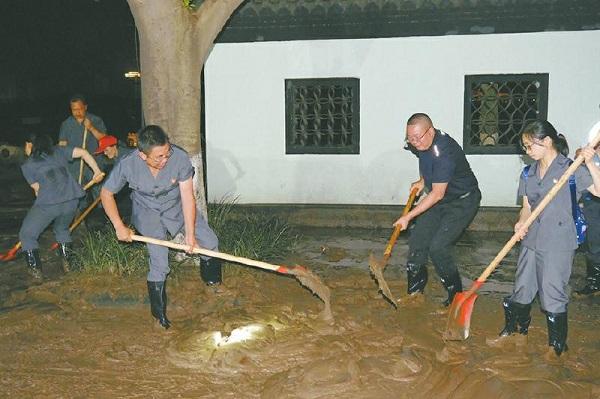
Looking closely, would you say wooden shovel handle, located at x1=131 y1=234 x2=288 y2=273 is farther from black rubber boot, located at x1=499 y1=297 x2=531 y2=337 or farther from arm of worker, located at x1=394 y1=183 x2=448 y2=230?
black rubber boot, located at x1=499 y1=297 x2=531 y2=337

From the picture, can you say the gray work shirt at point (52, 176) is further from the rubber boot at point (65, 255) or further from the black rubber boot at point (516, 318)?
the black rubber boot at point (516, 318)

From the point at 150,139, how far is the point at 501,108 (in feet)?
23.0

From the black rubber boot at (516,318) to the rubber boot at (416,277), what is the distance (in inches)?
49.4

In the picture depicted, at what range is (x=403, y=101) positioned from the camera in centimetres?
1061

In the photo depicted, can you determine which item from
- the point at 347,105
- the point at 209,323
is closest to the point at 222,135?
the point at 347,105

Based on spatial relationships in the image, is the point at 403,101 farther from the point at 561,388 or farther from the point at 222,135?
the point at 561,388

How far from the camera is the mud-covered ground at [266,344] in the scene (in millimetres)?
4625

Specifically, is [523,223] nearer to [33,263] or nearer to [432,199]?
[432,199]

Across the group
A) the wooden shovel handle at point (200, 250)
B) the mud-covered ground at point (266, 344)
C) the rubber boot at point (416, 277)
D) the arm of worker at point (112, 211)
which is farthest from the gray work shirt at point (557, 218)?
the arm of worker at point (112, 211)

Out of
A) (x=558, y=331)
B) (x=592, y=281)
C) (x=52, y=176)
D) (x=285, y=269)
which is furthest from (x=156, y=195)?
(x=592, y=281)

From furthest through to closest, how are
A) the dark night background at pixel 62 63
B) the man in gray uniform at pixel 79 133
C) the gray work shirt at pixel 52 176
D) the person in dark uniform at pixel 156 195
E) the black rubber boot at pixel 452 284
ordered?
the dark night background at pixel 62 63 < the man in gray uniform at pixel 79 133 < the gray work shirt at pixel 52 176 < the black rubber boot at pixel 452 284 < the person in dark uniform at pixel 156 195

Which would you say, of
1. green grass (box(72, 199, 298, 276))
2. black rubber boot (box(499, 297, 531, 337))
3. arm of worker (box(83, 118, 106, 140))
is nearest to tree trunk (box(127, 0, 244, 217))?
green grass (box(72, 199, 298, 276))

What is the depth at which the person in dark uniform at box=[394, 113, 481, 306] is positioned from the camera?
5.96 m

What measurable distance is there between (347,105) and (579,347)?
21.5ft
